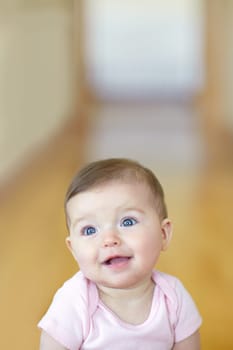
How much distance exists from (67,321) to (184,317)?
0.55ft

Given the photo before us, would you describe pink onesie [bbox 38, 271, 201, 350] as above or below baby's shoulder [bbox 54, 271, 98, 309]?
below

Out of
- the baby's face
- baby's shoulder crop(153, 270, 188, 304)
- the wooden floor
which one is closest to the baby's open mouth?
the baby's face

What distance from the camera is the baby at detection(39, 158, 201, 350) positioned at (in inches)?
45.9

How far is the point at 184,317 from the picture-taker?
125 cm

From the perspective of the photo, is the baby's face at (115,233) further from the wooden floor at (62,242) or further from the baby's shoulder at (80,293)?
the wooden floor at (62,242)

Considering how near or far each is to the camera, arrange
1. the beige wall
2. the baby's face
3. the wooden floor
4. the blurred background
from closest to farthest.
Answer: the baby's face, the wooden floor, the blurred background, the beige wall

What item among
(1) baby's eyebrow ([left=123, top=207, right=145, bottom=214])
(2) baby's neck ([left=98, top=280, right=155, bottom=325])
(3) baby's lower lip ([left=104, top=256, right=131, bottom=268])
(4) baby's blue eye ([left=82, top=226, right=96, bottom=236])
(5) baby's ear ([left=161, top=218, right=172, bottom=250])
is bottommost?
(2) baby's neck ([left=98, top=280, right=155, bottom=325])

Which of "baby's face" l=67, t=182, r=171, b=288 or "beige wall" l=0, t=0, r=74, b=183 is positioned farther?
"beige wall" l=0, t=0, r=74, b=183

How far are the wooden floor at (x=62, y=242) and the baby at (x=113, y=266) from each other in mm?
415

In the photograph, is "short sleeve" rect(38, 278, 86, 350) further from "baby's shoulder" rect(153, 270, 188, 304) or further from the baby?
"baby's shoulder" rect(153, 270, 188, 304)

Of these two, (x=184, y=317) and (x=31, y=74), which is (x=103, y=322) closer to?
(x=184, y=317)

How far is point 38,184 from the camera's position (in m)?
3.12

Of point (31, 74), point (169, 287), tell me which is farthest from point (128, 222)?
point (31, 74)

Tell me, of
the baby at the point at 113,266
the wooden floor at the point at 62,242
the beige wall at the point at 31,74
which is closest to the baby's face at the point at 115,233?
the baby at the point at 113,266
